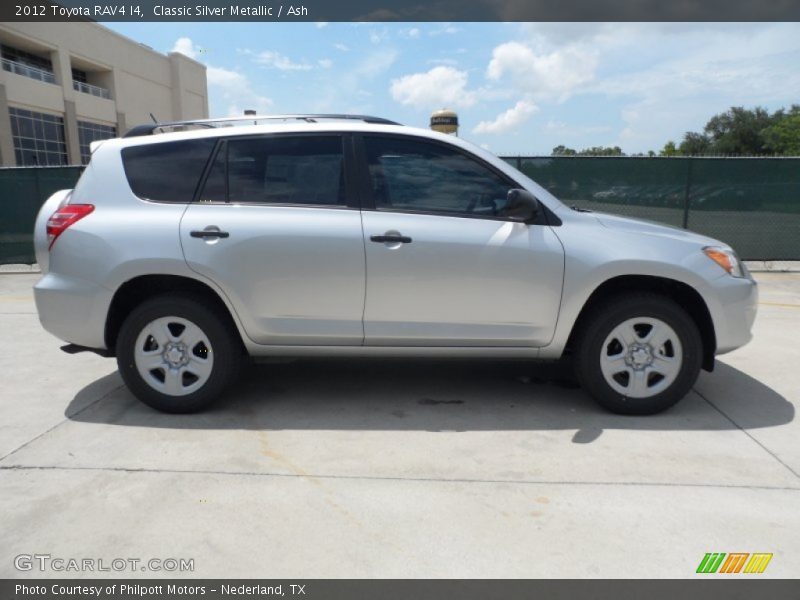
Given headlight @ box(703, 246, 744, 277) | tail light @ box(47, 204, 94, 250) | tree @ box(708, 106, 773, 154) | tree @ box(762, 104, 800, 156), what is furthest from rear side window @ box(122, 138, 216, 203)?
tree @ box(708, 106, 773, 154)

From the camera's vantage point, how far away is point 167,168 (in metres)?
3.90

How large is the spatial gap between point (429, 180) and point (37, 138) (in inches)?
1732

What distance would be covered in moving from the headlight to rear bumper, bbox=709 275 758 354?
5 centimetres

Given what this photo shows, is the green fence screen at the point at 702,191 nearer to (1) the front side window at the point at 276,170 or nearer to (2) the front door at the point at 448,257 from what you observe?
(2) the front door at the point at 448,257

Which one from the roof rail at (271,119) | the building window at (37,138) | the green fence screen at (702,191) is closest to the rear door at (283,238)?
the roof rail at (271,119)

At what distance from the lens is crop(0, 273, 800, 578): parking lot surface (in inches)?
96.8

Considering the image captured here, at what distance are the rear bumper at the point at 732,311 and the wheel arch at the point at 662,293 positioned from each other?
46 millimetres

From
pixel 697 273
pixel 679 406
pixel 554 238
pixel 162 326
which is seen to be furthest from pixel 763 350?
pixel 162 326

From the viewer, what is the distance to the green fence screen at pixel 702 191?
9.66 m
